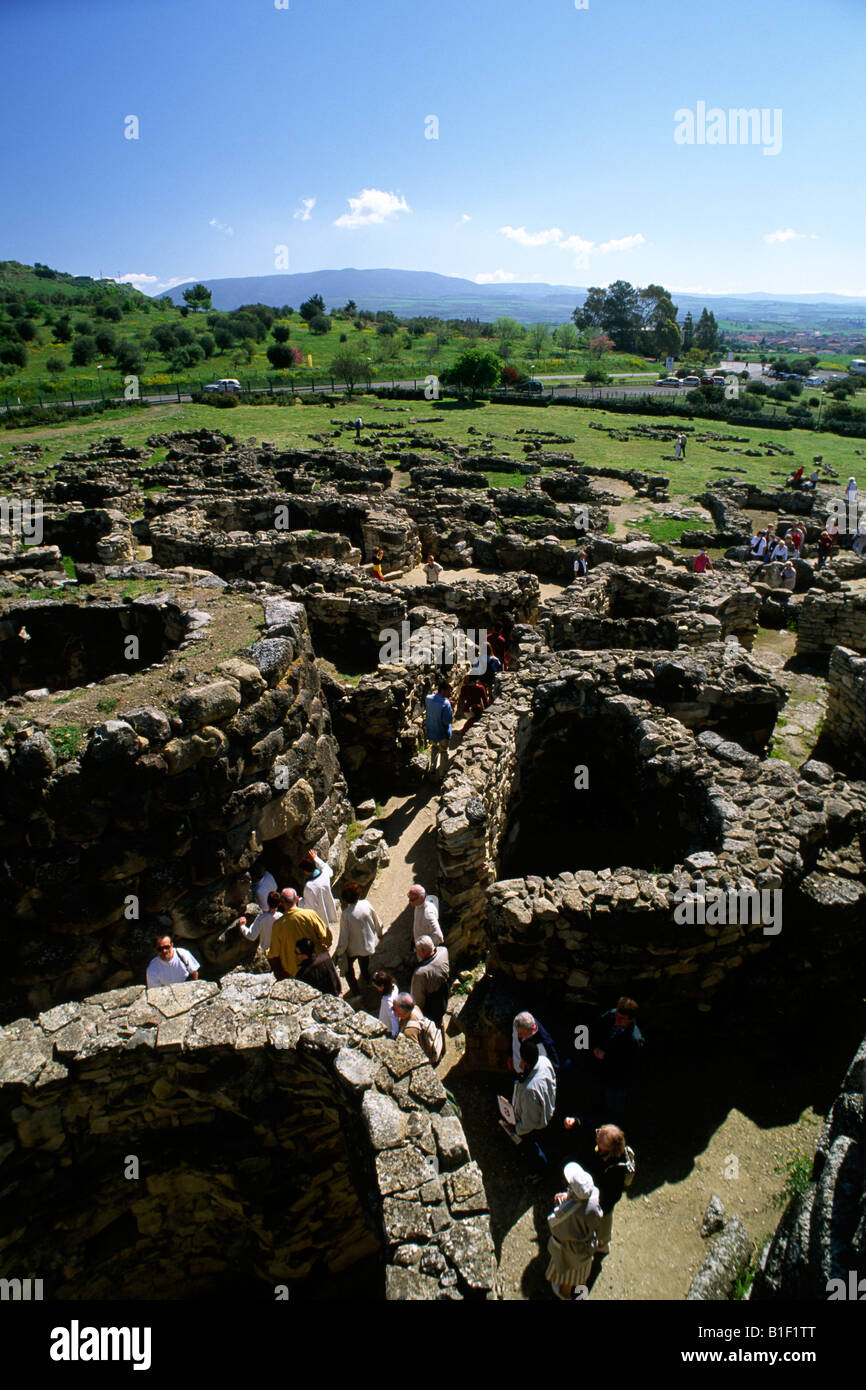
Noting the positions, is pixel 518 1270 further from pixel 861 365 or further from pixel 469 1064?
pixel 861 365

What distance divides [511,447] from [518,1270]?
47384 mm

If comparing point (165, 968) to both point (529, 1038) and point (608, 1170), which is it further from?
point (608, 1170)

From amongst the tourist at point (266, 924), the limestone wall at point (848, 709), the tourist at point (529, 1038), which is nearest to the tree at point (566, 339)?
the limestone wall at point (848, 709)

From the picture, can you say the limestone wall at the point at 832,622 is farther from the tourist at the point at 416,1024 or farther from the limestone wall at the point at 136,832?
the tourist at the point at 416,1024

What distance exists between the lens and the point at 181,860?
28.6 ft

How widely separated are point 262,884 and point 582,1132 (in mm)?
4952

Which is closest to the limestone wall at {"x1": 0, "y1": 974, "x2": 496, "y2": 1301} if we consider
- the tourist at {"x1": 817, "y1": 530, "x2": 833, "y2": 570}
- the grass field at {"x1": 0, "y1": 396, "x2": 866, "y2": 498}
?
the tourist at {"x1": 817, "y1": 530, "x2": 833, "y2": 570}

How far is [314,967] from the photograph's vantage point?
7.81 meters

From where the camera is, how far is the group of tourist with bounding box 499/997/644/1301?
567 cm

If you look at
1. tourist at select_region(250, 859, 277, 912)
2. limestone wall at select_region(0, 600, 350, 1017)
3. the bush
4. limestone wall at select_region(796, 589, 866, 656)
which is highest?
the bush

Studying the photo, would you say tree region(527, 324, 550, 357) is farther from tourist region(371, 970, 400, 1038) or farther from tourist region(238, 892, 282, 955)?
tourist region(371, 970, 400, 1038)

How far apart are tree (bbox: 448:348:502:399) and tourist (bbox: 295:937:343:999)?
71.9 m

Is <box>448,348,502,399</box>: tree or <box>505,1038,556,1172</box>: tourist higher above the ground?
<box>448,348,502,399</box>: tree

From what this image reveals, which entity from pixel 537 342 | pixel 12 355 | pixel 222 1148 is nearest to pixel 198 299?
pixel 537 342
